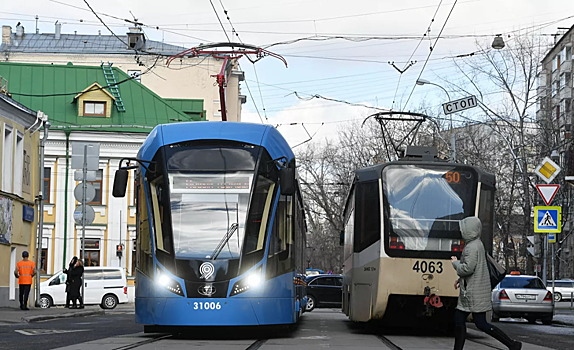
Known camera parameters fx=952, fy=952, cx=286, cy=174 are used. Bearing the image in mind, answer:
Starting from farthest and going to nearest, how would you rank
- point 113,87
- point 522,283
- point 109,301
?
point 113,87, point 109,301, point 522,283

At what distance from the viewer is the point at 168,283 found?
44.7 ft

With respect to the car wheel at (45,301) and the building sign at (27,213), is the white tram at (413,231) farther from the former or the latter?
the car wheel at (45,301)

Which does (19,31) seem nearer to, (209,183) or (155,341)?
(209,183)

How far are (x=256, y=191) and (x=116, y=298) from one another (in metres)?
23.1

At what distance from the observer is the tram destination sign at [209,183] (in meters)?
14.1

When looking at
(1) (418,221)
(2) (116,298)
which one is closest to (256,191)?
(1) (418,221)

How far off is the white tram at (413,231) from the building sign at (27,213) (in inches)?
749

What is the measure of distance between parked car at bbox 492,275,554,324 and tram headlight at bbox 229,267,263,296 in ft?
46.5

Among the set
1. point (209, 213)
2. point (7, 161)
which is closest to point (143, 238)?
point (209, 213)

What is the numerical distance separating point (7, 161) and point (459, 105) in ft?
48.8

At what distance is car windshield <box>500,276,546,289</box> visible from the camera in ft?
90.2

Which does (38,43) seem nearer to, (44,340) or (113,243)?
(113,243)

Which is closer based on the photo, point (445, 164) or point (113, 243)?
point (445, 164)

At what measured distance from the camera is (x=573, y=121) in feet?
195
